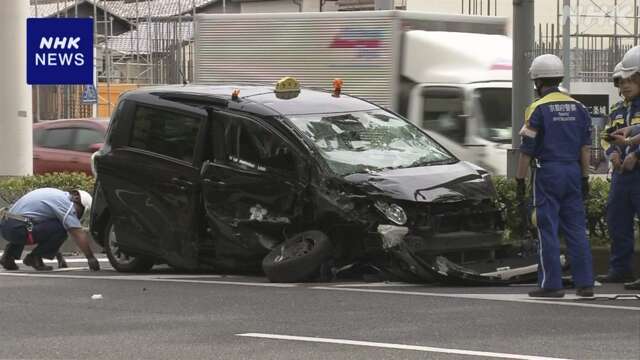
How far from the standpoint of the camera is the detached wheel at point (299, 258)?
11.8 metres

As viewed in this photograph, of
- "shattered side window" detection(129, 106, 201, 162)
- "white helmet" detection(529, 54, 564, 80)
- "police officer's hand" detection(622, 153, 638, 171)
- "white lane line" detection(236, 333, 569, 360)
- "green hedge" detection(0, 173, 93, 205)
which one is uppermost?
"white helmet" detection(529, 54, 564, 80)

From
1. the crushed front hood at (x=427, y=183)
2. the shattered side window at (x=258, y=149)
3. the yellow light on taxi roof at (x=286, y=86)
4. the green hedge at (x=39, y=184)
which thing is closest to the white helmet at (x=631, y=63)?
the crushed front hood at (x=427, y=183)

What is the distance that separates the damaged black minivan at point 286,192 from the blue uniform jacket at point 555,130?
139 cm

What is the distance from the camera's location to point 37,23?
19.4 m

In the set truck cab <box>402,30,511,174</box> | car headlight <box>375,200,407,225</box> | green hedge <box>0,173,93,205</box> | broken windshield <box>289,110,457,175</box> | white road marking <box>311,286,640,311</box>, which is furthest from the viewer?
green hedge <box>0,173,93,205</box>

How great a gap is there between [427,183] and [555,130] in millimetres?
1664

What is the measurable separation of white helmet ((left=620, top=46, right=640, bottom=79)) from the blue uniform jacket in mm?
791

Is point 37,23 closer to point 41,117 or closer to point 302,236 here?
point 302,236

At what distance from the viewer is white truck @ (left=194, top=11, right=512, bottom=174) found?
1744 centimetres

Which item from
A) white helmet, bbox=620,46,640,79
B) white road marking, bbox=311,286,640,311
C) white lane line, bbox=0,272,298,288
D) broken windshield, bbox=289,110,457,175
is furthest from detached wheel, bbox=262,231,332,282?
white helmet, bbox=620,46,640,79

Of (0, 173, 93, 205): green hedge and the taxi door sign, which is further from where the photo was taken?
the taxi door sign

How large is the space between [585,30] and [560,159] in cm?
3011

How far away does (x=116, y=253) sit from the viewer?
548 inches

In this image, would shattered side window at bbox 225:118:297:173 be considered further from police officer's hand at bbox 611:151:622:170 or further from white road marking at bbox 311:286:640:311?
police officer's hand at bbox 611:151:622:170
